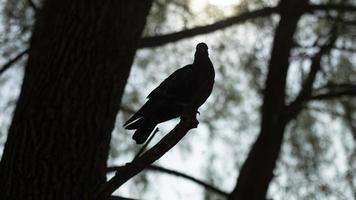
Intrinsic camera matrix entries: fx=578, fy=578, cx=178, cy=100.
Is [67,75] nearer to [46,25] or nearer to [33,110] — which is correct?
[33,110]

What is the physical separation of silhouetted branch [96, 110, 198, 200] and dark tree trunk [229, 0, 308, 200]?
6.11ft

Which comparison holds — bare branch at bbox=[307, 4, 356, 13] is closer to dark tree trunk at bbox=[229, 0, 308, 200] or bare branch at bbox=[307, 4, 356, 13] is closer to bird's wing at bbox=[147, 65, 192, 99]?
dark tree trunk at bbox=[229, 0, 308, 200]

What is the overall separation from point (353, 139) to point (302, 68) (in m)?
0.89

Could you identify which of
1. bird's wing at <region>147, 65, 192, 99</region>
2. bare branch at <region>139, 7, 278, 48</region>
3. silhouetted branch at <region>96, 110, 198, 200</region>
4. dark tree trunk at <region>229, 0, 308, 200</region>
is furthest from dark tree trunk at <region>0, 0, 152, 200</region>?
dark tree trunk at <region>229, 0, 308, 200</region>

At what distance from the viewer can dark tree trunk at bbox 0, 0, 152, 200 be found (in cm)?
262

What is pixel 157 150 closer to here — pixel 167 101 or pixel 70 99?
pixel 167 101

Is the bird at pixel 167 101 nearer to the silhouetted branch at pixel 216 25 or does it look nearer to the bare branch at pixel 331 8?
the silhouetted branch at pixel 216 25

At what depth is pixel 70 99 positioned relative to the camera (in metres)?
2.80

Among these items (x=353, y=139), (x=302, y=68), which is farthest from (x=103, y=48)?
(x=353, y=139)

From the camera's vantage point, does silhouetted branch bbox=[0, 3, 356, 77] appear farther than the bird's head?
Yes

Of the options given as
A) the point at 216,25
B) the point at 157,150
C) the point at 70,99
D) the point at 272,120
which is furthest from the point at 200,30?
the point at 157,150

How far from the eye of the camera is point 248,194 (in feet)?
13.2

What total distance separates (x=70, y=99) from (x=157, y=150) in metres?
0.83

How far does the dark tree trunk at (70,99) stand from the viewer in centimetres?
262
